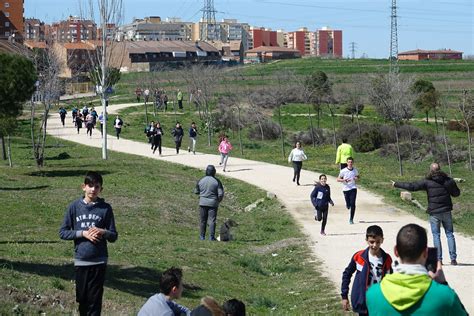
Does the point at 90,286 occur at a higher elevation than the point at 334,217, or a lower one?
higher

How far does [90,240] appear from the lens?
28.7 feet

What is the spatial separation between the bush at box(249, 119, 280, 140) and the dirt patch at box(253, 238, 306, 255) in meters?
29.5

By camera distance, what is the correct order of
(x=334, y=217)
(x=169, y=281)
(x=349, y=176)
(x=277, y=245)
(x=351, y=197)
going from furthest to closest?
(x=334, y=217), (x=351, y=197), (x=349, y=176), (x=277, y=245), (x=169, y=281)

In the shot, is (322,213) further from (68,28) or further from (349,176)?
(68,28)

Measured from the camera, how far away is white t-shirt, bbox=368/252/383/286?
8617mm

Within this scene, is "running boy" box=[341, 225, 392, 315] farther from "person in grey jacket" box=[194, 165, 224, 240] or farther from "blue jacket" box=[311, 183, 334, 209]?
"blue jacket" box=[311, 183, 334, 209]

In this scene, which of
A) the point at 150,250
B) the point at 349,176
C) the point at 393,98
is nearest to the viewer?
the point at 150,250

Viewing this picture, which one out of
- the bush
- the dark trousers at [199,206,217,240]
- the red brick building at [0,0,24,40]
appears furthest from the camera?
the red brick building at [0,0,24,40]

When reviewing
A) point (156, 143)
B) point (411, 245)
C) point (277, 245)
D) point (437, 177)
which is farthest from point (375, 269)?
point (156, 143)

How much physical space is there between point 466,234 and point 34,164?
20380 millimetres

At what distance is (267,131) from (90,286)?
4012 cm

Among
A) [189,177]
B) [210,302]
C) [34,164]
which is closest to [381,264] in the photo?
[210,302]

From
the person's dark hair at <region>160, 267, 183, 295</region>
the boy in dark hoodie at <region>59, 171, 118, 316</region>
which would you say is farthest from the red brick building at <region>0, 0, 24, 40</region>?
the person's dark hair at <region>160, 267, 183, 295</region>

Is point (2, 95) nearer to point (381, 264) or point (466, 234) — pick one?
point (466, 234)
